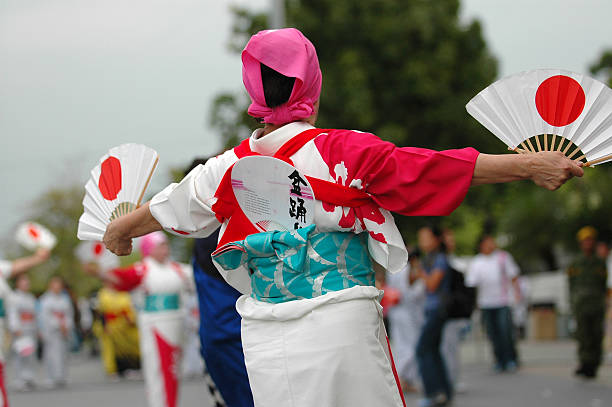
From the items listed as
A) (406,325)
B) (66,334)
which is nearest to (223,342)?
(406,325)

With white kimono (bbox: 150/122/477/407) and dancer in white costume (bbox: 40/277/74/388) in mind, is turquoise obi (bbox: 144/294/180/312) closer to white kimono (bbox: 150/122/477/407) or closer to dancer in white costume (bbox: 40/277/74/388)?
white kimono (bbox: 150/122/477/407)

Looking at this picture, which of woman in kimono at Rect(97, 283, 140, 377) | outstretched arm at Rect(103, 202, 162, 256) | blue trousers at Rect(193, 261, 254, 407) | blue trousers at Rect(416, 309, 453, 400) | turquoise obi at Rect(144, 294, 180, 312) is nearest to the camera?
outstretched arm at Rect(103, 202, 162, 256)

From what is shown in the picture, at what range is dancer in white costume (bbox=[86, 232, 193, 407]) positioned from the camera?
7074 mm

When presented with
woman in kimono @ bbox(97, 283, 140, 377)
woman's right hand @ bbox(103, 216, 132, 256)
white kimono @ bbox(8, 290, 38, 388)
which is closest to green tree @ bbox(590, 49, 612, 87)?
woman in kimono @ bbox(97, 283, 140, 377)

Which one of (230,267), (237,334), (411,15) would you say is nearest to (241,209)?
(230,267)

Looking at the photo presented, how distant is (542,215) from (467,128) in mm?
8907

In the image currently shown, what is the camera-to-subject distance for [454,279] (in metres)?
8.87

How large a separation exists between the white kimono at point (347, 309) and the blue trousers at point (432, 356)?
5850 mm

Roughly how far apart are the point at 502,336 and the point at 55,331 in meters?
8.25

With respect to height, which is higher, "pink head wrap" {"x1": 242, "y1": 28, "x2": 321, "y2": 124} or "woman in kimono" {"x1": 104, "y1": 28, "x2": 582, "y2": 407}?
"pink head wrap" {"x1": 242, "y1": 28, "x2": 321, "y2": 124}

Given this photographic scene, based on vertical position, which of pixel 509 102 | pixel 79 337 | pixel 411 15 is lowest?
pixel 79 337

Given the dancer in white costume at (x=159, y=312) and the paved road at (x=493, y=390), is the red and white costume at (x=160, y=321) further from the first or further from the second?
the paved road at (x=493, y=390)

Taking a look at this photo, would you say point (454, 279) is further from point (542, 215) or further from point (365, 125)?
point (542, 215)

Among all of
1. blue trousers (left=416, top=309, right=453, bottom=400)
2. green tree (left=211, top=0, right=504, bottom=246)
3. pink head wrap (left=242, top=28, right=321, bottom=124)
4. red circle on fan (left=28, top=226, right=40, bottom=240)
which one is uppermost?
green tree (left=211, top=0, right=504, bottom=246)
